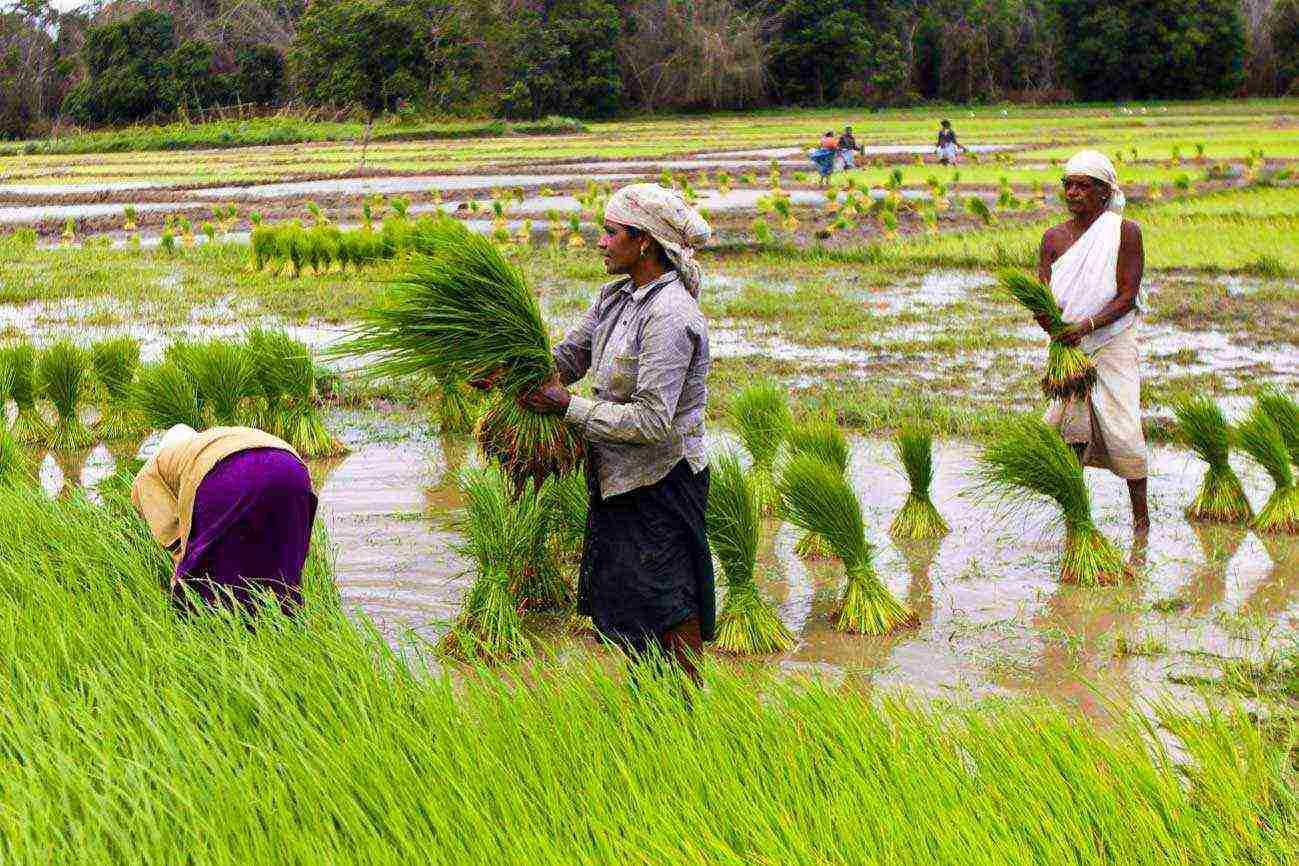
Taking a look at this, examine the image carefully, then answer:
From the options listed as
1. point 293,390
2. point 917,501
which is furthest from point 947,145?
point 917,501

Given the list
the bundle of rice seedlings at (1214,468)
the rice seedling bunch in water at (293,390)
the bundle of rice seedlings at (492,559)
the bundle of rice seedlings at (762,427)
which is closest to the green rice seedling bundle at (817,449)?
the bundle of rice seedlings at (762,427)

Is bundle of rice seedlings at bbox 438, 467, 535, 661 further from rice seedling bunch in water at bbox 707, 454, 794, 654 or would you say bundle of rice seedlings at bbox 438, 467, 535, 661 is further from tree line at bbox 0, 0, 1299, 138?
tree line at bbox 0, 0, 1299, 138

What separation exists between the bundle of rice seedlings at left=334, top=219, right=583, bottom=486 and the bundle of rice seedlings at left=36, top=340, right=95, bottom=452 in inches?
173

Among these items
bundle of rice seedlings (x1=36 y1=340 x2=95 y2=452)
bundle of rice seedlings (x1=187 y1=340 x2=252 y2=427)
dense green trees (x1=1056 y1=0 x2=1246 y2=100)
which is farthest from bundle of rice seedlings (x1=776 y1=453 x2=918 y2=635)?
dense green trees (x1=1056 y1=0 x2=1246 y2=100)

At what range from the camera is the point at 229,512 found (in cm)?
323

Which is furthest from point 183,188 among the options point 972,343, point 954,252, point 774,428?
point 774,428

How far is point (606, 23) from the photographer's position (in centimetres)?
4612

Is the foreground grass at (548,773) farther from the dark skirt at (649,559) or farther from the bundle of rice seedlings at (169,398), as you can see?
the bundle of rice seedlings at (169,398)

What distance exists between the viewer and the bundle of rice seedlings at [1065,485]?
5012 millimetres

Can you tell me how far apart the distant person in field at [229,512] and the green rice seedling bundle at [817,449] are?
2.51 meters

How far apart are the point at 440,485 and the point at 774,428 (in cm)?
171

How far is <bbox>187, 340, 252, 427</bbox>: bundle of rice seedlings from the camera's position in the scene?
6371mm

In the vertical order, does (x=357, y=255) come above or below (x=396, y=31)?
below

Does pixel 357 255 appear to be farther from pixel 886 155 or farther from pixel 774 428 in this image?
pixel 886 155
